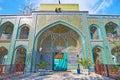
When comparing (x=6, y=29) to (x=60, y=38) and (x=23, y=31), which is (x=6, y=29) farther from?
(x=60, y=38)

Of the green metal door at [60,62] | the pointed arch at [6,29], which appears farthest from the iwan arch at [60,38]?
the pointed arch at [6,29]

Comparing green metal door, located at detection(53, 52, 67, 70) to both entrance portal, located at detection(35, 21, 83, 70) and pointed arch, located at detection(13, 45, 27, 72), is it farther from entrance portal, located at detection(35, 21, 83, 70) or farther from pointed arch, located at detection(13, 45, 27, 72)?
pointed arch, located at detection(13, 45, 27, 72)

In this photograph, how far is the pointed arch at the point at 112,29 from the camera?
54.9 feet

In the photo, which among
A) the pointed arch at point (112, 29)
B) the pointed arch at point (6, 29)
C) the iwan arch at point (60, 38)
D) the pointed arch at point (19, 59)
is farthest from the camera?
the pointed arch at point (6, 29)

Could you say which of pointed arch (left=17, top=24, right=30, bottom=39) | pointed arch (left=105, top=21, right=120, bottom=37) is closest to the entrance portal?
pointed arch (left=17, top=24, right=30, bottom=39)

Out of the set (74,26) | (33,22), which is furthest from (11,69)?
(74,26)

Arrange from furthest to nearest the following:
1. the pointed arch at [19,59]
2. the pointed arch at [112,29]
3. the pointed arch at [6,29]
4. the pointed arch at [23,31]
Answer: the pointed arch at [6,29] → the pointed arch at [112,29] → the pointed arch at [23,31] → the pointed arch at [19,59]

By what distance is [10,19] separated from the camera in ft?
55.3

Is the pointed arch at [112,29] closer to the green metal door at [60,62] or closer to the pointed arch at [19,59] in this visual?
the green metal door at [60,62]

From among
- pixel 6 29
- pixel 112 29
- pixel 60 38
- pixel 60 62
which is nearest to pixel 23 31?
pixel 6 29

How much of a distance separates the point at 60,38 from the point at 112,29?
25.7 feet

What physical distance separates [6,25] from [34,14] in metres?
4.42

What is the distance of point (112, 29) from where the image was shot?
17984 mm

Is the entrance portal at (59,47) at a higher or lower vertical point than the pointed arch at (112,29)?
lower
